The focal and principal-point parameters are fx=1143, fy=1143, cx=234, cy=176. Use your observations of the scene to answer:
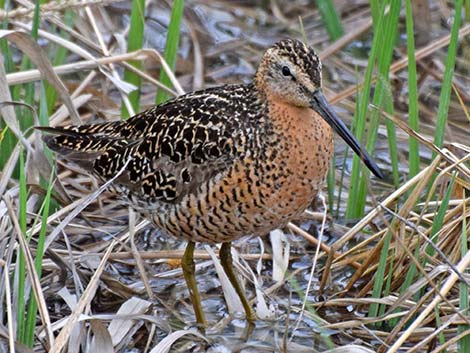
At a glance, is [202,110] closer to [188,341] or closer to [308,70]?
[308,70]

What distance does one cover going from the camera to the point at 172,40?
196 inches

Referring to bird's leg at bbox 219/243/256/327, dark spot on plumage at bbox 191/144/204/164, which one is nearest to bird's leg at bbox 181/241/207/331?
bird's leg at bbox 219/243/256/327

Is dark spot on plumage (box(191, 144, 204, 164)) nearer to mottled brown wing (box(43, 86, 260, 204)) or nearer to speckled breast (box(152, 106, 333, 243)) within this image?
mottled brown wing (box(43, 86, 260, 204))

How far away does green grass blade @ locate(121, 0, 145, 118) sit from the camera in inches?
198

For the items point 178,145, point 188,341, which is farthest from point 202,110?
point 188,341

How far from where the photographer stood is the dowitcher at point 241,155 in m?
4.07

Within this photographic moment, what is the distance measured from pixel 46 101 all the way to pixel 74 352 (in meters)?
1.53

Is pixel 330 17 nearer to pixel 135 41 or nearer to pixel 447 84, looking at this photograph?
pixel 135 41

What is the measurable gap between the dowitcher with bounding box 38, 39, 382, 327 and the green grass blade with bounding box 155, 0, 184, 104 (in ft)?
1.52

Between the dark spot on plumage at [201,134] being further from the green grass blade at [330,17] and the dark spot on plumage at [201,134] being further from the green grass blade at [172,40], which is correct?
the green grass blade at [330,17]

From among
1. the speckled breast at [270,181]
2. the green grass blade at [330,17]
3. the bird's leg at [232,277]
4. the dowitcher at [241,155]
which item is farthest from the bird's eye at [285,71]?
the green grass blade at [330,17]

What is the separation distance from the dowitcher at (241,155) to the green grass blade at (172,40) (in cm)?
46

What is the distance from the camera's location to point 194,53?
21.6 feet

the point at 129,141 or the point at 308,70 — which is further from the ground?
the point at 308,70
